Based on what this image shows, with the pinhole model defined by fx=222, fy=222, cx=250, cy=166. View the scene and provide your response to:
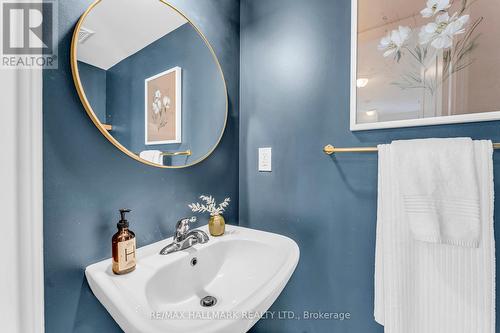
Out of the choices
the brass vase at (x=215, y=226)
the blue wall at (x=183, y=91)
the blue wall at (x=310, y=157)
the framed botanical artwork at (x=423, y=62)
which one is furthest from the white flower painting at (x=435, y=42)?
the brass vase at (x=215, y=226)

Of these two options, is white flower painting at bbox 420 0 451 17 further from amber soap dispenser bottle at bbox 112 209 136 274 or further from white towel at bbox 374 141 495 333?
Answer: amber soap dispenser bottle at bbox 112 209 136 274

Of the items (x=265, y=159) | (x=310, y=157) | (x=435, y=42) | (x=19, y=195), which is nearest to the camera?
(x=19, y=195)

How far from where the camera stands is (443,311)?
2.40 ft

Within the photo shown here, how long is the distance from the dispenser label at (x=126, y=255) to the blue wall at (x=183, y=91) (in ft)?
1.01

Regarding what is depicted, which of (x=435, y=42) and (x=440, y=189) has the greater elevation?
(x=435, y=42)

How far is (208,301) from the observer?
0.79 metres

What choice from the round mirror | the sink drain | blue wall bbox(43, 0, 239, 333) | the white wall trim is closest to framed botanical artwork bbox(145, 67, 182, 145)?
the round mirror

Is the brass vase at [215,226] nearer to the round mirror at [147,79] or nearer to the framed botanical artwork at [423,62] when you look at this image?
the round mirror at [147,79]

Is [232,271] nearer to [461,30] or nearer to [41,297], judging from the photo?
[41,297]

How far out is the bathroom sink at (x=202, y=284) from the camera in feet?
1.63

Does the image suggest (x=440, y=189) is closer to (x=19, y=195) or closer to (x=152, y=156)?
(x=152, y=156)

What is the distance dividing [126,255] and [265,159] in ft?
2.43

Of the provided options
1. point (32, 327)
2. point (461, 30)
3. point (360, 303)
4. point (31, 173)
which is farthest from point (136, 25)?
point (360, 303)

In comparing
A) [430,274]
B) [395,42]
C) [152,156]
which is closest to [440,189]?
[430,274]
